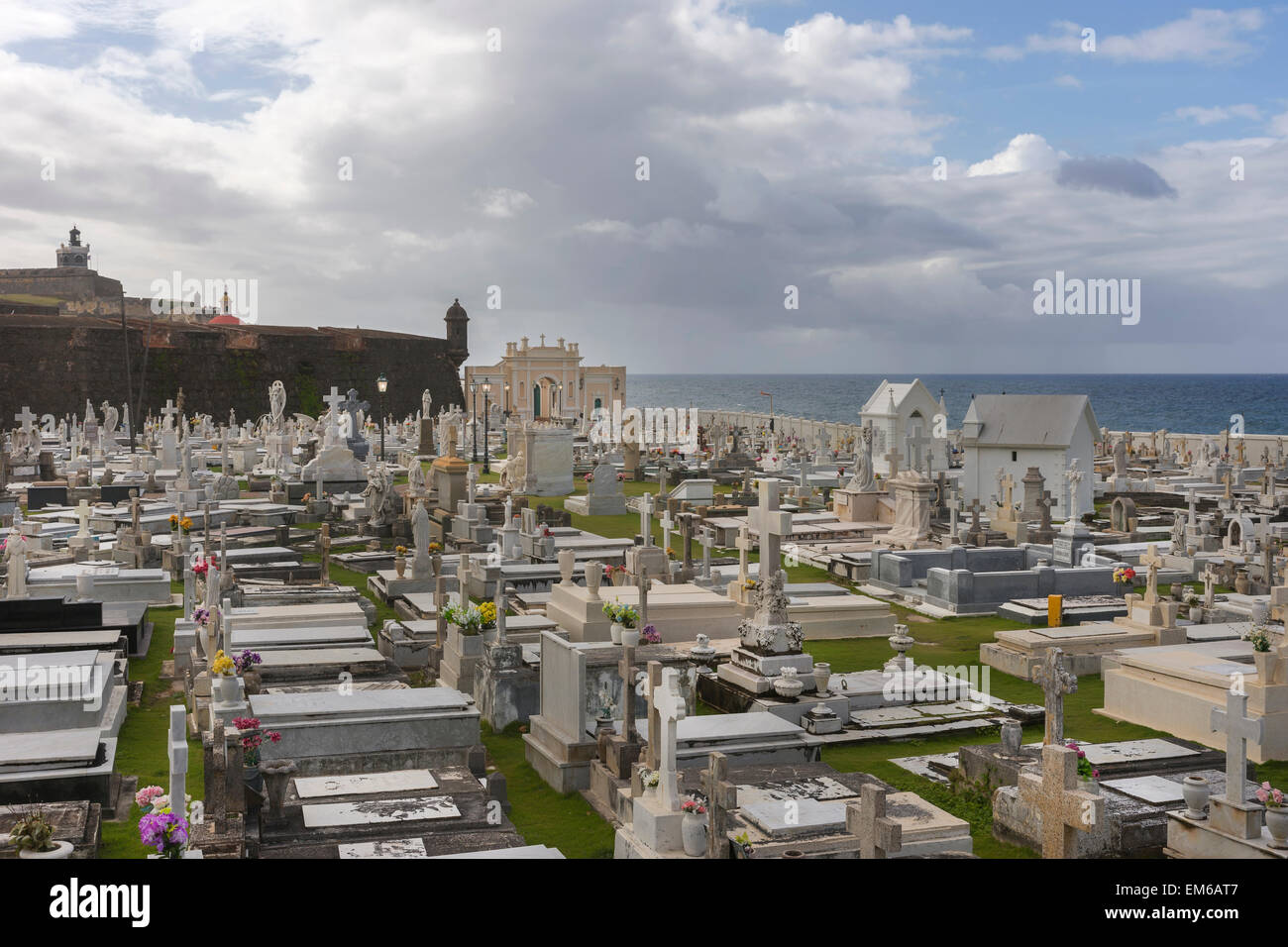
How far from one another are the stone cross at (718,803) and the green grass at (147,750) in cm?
340

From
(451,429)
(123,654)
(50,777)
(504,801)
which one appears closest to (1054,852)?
(504,801)

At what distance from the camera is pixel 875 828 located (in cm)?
634

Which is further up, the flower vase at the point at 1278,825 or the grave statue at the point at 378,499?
the grave statue at the point at 378,499

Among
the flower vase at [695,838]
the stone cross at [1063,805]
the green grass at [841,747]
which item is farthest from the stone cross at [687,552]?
the flower vase at [695,838]

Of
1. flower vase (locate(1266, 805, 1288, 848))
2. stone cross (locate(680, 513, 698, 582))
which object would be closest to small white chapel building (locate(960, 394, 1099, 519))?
stone cross (locate(680, 513, 698, 582))

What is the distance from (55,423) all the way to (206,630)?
162 feet

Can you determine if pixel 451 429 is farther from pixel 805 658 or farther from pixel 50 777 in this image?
pixel 50 777

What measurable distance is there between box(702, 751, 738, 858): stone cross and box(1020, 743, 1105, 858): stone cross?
6.98 feet

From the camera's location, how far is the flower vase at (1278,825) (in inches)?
251

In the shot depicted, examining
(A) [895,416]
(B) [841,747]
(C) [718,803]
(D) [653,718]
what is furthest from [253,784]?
(A) [895,416]

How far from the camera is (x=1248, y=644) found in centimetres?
1141

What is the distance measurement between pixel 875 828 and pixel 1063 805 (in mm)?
1557

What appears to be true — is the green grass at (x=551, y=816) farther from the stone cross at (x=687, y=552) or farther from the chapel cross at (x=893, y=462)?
the chapel cross at (x=893, y=462)

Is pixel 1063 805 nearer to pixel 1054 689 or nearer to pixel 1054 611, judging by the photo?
pixel 1054 689
